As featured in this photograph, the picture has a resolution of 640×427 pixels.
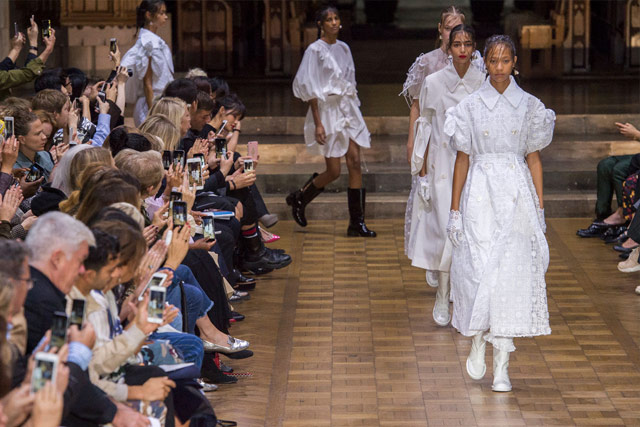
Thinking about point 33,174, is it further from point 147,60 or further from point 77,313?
point 77,313

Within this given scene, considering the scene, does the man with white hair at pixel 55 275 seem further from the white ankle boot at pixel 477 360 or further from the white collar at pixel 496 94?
the white collar at pixel 496 94

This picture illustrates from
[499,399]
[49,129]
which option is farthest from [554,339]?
[49,129]

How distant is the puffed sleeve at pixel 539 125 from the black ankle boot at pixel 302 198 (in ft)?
12.9

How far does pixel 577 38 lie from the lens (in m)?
16.0

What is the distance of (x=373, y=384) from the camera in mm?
5543

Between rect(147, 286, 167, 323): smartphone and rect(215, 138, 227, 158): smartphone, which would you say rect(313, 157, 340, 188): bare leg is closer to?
rect(215, 138, 227, 158): smartphone

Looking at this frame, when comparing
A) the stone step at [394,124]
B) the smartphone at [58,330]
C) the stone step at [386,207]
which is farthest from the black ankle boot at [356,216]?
the smartphone at [58,330]

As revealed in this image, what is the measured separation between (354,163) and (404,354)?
3226 millimetres

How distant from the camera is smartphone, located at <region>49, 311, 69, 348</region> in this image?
322cm

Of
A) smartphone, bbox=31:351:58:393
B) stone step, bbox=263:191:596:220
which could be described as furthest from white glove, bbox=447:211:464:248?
stone step, bbox=263:191:596:220

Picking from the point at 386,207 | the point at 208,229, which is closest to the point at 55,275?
the point at 208,229

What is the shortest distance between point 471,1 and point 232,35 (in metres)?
7.82

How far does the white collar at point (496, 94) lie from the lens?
5.38 m

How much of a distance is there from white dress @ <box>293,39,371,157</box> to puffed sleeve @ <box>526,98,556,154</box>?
11.8 feet
